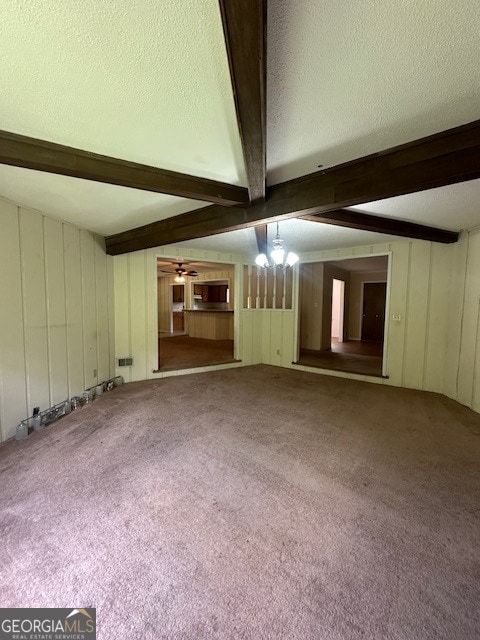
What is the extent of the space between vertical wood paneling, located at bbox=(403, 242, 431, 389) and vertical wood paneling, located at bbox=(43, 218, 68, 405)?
16.7 feet

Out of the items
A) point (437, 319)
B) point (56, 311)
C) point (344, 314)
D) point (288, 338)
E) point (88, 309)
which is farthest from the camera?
point (344, 314)

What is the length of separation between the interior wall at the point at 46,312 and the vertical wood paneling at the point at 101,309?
0.05 feet

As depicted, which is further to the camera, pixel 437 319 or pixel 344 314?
pixel 344 314

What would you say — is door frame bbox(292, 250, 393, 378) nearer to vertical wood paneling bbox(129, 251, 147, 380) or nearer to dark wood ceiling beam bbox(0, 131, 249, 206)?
vertical wood paneling bbox(129, 251, 147, 380)

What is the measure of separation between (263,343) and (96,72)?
17.4 feet

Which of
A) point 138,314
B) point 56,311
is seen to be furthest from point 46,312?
point 138,314

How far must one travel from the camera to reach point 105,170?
6.31 feet

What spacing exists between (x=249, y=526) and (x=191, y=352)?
531cm

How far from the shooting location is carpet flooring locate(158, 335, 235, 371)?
18.5 ft

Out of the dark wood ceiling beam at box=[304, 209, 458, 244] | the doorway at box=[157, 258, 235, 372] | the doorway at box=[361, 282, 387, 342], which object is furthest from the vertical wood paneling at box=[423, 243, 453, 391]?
the doorway at box=[361, 282, 387, 342]

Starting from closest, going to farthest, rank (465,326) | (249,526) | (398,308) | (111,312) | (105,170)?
(249,526), (105,170), (465,326), (398,308), (111,312)

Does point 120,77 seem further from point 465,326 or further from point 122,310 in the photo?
point 465,326

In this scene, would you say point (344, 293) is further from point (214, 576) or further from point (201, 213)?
point (214, 576)

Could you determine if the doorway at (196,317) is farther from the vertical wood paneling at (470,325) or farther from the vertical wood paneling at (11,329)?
the vertical wood paneling at (470,325)
